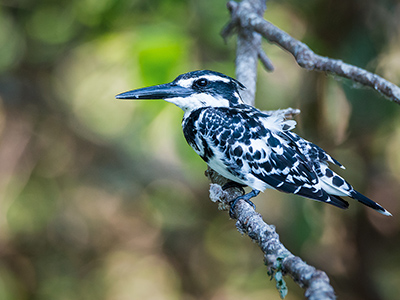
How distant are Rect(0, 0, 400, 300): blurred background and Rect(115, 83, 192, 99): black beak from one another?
354mm

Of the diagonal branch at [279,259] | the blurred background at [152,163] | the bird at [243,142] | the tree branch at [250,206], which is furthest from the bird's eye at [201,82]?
the diagonal branch at [279,259]

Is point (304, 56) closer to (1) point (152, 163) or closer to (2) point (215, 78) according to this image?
(2) point (215, 78)

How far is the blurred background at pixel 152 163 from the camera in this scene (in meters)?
2.35

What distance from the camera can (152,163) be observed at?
2.97 metres

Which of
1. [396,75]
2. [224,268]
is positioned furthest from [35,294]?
[396,75]

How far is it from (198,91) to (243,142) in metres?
0.29

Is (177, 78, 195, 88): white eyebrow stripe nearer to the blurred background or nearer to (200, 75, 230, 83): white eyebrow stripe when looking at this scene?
(200, 75, 230, 83): white eyebrow stripe

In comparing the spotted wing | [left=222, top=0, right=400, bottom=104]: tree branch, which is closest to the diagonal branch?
the spotted wing

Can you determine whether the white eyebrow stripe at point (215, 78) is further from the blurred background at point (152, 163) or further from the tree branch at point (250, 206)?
the blurred background at point (152, 163)

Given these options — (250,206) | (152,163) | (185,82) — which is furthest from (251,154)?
(152,163)

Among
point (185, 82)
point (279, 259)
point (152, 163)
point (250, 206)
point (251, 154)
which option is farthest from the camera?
point (152, 163)

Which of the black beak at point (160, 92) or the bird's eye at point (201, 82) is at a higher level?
the bird's eye at point (201, 82)

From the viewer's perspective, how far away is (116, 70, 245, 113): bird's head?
175cm

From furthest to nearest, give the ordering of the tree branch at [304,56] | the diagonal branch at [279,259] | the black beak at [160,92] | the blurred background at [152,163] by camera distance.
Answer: the blurred background at [152,163], the black beak at [160,92], the tree branch at [304,56], the diagonal branch at [279,259]
